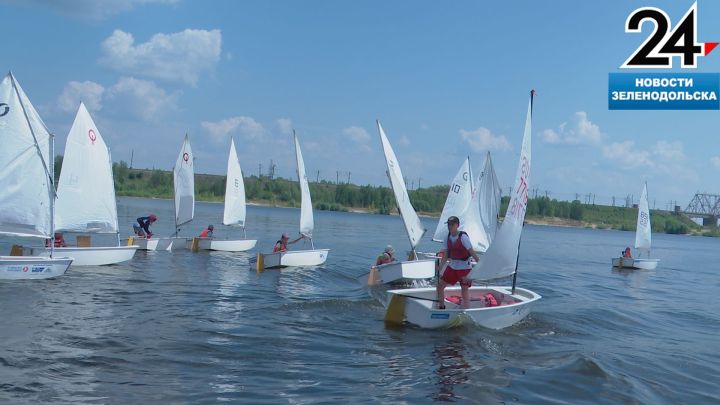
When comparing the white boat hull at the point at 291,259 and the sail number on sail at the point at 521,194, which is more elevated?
the sail number on sail at the point at 521,194

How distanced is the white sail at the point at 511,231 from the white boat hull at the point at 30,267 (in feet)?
39.0

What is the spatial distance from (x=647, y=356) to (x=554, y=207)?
129 metres

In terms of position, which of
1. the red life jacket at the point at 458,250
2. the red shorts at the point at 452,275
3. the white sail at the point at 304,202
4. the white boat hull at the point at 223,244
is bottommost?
the white boat hull at the point at 223,244

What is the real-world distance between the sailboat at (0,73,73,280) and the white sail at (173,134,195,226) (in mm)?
12013

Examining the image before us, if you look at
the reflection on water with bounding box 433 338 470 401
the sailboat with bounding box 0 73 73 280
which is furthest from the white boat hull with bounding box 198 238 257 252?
the reflection on water with bounding box 433 338 470 401

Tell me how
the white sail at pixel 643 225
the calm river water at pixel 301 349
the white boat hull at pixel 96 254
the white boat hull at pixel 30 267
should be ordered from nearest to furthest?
the calm river water at pixel 301 349
the white boat hull at pixel 30 267
the white boat hull at pixel 96 254
the white sail at pixel 643 225

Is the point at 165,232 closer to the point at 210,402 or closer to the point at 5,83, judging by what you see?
the point at 5,83

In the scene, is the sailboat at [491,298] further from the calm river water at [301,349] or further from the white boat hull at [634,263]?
the white boat hull at [634,263]

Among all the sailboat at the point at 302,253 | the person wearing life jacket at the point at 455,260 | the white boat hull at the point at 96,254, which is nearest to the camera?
the person wearing life jacket at the point at 455,260

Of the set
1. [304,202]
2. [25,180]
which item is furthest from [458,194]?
[25,180]

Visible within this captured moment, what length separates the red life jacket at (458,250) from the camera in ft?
42.9

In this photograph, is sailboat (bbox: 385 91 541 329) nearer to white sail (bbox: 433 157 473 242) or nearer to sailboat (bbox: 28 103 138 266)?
sailboat (bbox: 28 103 138 266)

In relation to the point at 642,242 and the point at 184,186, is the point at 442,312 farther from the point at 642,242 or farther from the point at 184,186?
the point at 642,242

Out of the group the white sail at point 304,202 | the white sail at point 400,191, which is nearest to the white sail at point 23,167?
the white sail at point 304,202
